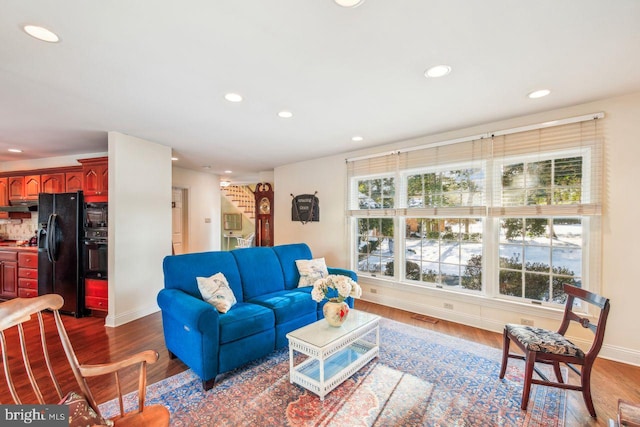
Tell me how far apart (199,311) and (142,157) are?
8.97ft

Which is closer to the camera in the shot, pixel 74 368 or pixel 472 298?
pixel 74 368

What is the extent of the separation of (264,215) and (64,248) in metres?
3.20

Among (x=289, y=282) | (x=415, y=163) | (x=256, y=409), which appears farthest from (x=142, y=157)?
(x=415, y=163)

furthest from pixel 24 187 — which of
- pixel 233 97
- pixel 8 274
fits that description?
pixel 233 97

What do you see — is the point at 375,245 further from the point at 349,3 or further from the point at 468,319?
the point at 349,3

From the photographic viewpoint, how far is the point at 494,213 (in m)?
3.24

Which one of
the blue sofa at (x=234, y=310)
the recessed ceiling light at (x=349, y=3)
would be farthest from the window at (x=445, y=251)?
the recessed ceiling light at (x=349, y=3)

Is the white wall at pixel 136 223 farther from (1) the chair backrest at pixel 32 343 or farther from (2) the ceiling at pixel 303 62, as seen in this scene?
(1) the chair backrest at pixel 32 343

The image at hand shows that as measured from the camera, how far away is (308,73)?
6.93 ft

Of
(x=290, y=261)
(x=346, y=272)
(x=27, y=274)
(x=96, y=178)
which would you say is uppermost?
(x=96, y=178)

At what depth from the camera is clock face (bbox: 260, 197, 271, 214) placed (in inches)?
232

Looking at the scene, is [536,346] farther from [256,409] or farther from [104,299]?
[104,299]

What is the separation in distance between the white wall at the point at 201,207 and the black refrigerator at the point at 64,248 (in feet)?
7.15

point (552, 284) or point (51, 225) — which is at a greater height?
point (51, 225)
